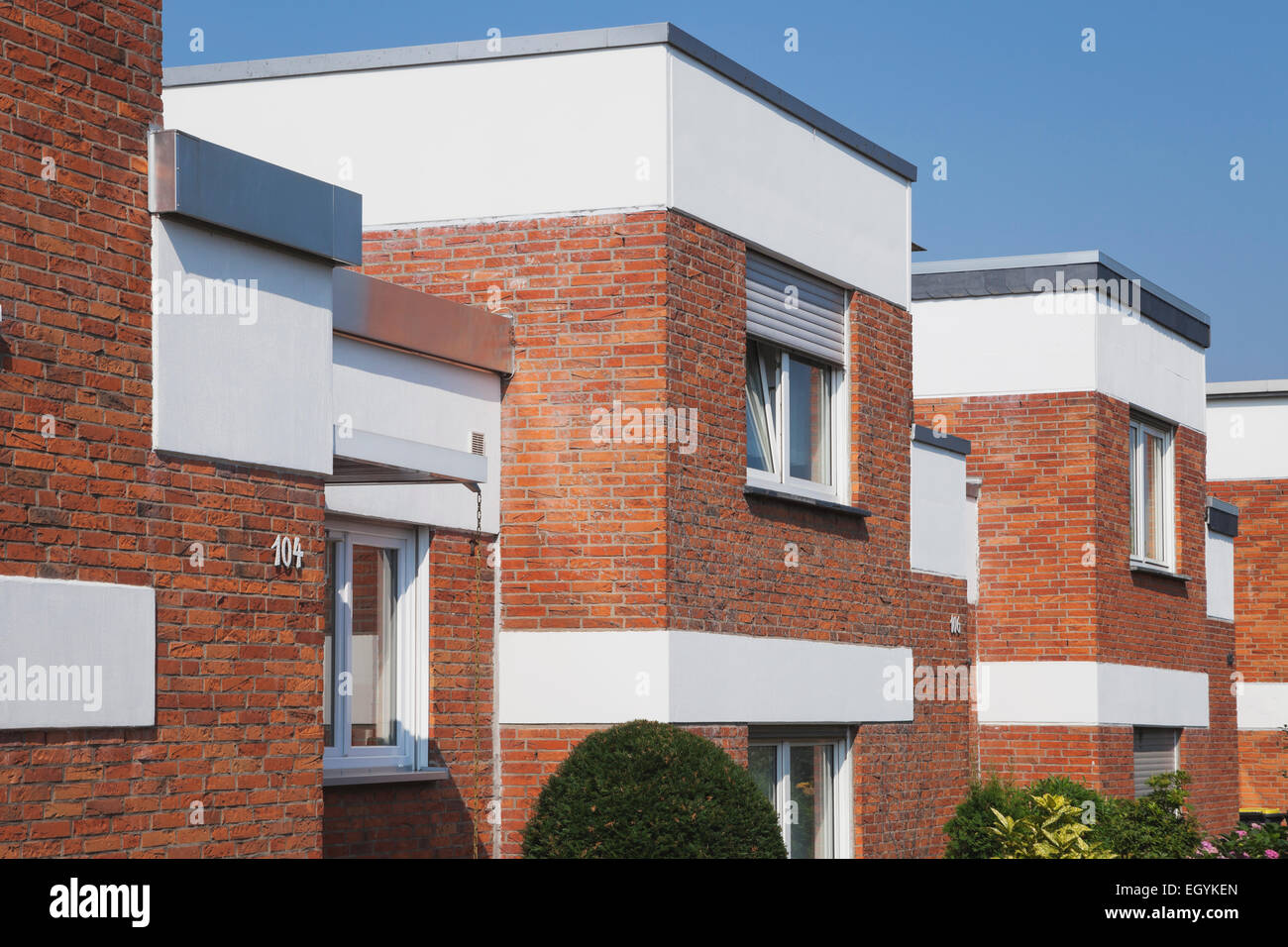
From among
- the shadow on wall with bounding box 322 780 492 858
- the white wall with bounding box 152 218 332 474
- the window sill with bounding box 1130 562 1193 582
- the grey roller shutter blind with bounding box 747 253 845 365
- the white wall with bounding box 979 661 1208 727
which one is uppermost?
the grey roller shutter blind with bounding box 747 253 845 365

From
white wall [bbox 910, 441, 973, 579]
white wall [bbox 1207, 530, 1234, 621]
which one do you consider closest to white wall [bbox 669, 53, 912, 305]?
white wall [bbox 910, 441, 973, 579]

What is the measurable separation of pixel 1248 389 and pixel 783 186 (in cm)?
1415

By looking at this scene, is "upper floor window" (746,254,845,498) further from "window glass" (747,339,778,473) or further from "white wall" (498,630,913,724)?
"white wall" (498,630,913,724)

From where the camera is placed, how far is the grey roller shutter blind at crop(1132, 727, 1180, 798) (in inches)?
742

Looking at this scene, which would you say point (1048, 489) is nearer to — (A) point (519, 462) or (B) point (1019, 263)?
(B) point (1019, 263)

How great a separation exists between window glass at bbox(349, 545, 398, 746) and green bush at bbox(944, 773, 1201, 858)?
5787 mm

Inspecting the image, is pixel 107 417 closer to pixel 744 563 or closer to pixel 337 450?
pixel 337 450

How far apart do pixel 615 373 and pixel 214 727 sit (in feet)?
14.8

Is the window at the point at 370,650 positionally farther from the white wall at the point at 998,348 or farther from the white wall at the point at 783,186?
the white wall at the point at 998,348

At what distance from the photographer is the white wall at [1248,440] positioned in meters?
25.0

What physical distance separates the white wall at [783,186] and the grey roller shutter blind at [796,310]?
14 cm

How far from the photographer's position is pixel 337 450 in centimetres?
894

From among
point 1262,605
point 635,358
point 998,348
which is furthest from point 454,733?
point 1262,605
